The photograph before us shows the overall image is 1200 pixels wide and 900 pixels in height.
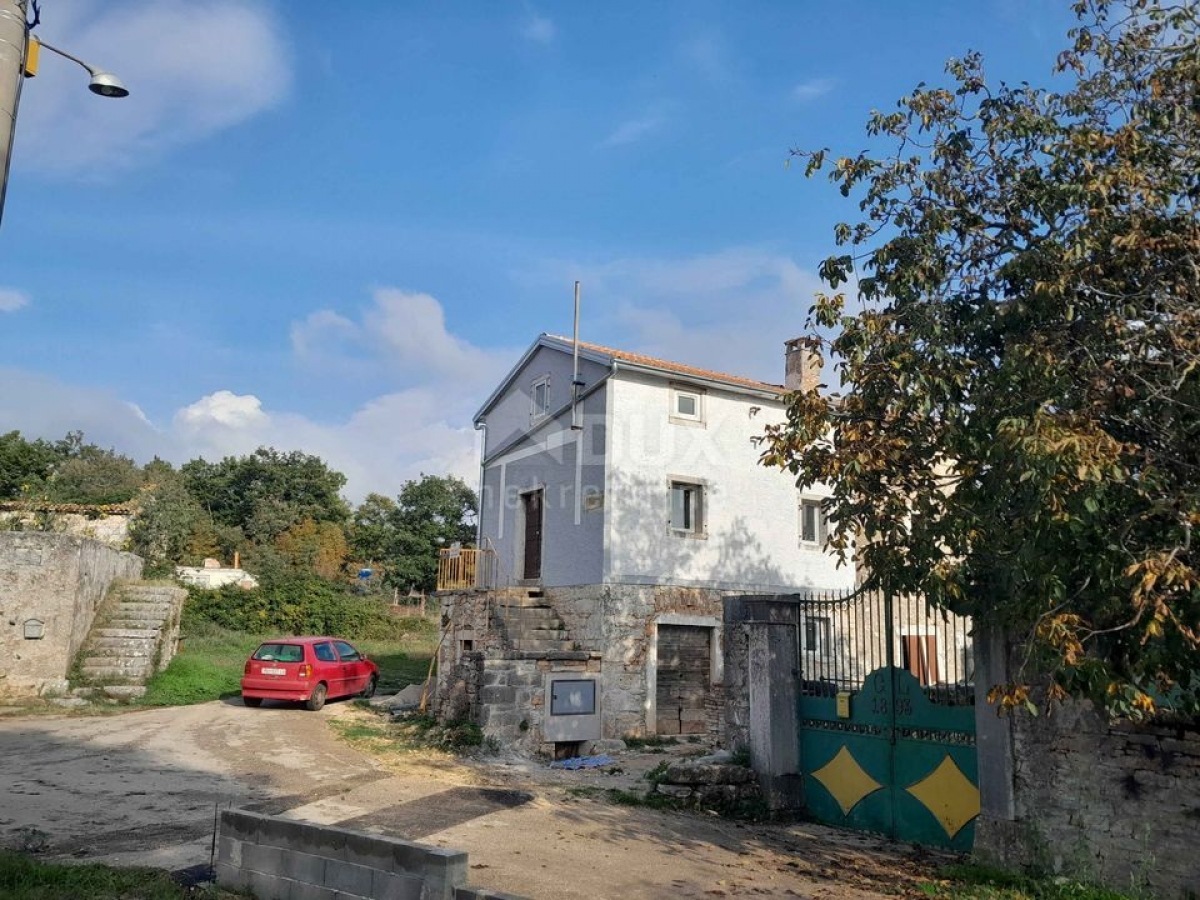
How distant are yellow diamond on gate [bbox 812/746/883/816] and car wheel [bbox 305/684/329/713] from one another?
1203cm

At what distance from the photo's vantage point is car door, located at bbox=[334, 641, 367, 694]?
19938mm

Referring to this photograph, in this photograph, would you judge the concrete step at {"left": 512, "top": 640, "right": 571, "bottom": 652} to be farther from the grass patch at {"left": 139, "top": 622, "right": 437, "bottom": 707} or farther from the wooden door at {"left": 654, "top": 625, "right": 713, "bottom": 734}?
the grass patch at {"left": 139, "top": 622, "right": 437, "bottom": 707}

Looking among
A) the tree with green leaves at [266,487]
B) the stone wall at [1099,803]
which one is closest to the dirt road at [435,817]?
the stone wall at [1099,803]

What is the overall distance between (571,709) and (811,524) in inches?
298

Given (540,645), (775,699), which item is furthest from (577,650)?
(775,699)

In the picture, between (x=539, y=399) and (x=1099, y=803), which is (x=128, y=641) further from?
(x=1099, y=803)

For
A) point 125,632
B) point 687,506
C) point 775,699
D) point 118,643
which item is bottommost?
point 775,699

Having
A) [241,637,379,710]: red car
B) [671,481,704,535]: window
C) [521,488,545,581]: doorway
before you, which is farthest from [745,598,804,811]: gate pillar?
[241,637,379,710]: red car

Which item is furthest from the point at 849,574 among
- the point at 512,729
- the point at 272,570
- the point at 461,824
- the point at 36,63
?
the point at 272,570

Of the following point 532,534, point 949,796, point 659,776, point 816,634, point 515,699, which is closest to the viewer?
point 949,796

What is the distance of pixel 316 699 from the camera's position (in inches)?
736

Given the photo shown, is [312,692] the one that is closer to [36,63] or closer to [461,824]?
[461,824]

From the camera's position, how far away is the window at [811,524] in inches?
780

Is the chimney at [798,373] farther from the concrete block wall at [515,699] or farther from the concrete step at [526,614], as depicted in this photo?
the concrete block wall at [515,699]
